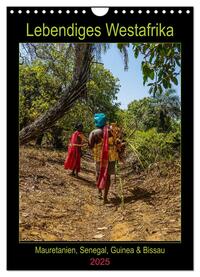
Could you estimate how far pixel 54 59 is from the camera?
5.39 meters

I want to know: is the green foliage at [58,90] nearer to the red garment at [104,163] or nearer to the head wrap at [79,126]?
the head wrap at [79,126]

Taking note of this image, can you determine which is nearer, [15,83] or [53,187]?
[15,83]

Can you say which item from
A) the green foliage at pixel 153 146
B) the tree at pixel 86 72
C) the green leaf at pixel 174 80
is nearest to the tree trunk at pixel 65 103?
the tree at pixel 86 72

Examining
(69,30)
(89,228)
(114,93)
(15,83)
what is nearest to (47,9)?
(69,30)

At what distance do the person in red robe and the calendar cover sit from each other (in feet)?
0.05

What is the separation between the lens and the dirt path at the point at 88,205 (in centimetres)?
468

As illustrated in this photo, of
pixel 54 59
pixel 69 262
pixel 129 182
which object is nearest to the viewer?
pixel 69 262

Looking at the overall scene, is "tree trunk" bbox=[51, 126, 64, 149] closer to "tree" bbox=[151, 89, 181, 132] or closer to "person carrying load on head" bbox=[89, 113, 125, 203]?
"person carrying load on head" bbox=[89, 113, 125, 203]

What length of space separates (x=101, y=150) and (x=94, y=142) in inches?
5.3

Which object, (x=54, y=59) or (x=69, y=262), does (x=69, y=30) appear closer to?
(x=54, y=59)

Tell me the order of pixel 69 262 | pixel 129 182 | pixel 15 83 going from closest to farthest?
pixel 69 262 < pixel 15 83 < pixel 129 182

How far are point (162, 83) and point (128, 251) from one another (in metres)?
1.84

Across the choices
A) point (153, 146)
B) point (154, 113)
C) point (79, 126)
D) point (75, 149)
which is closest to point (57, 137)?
point (75, 149)

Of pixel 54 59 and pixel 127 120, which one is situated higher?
pixel 54 59
